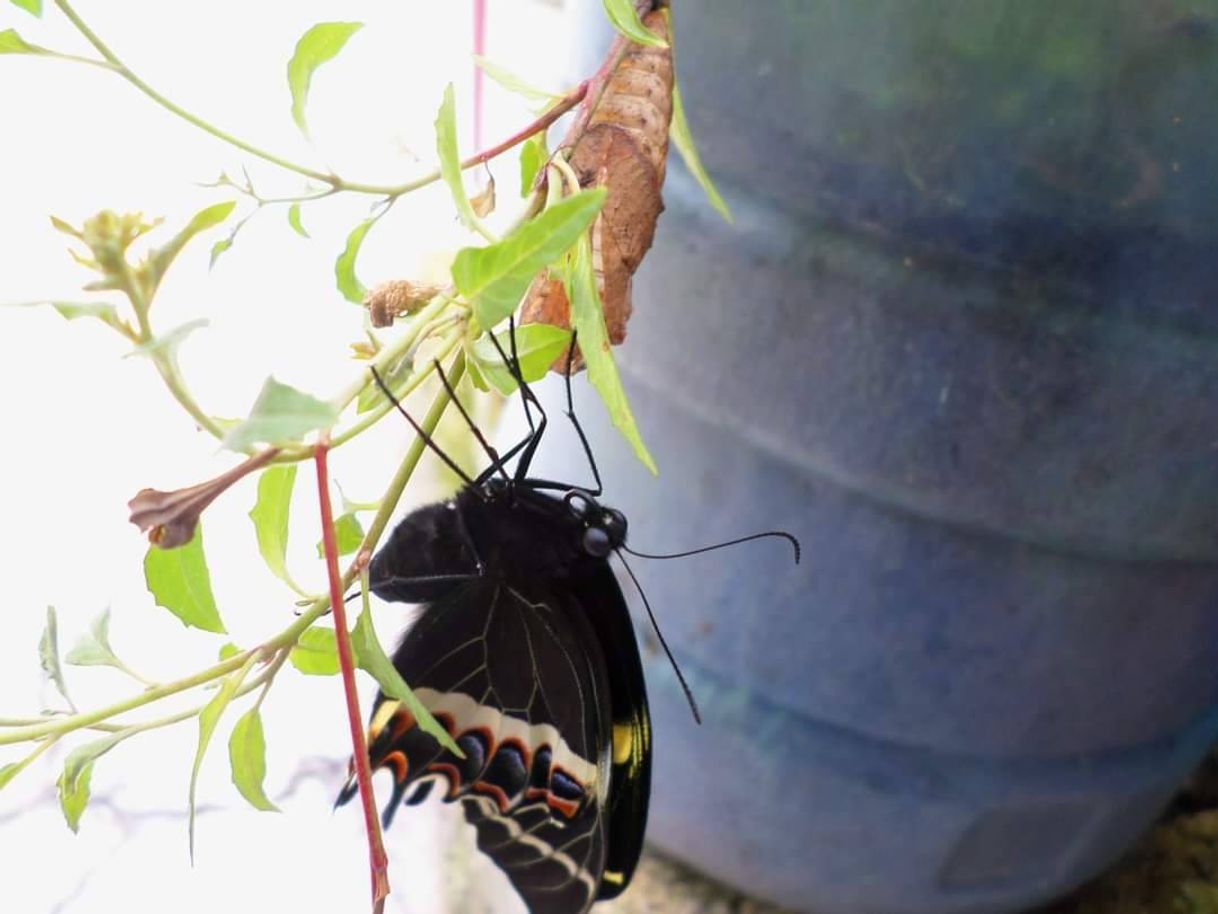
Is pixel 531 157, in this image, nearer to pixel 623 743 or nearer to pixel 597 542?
pixel 597 542

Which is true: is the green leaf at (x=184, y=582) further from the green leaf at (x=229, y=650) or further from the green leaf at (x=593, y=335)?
the green leaf at (x=593, y=335)

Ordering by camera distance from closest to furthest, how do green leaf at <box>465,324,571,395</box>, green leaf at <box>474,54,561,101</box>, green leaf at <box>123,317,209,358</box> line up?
green leaf at <box>123,317,209,358</box>
green leaf at <box>465,324,571,395</box>
green leaf at <box>474,54,561,101</box>

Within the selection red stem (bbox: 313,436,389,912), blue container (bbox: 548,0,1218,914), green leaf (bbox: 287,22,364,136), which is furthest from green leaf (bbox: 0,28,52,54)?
blue container (bbox: 548,0,1218,914)

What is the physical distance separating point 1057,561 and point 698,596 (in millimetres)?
259

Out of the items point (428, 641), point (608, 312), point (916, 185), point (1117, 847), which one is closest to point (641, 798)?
point (428, 641)

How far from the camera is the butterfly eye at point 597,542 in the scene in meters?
0.44

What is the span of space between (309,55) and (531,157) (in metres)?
0.12

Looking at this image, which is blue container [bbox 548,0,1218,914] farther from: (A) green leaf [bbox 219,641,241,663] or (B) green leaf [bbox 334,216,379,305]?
(A) green leaf [bbox 219,641,241,663]

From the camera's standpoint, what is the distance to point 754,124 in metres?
0.57

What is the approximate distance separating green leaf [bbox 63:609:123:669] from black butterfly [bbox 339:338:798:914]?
11 cm

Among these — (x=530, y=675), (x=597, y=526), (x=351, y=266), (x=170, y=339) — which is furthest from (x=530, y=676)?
(x=170, y=339)

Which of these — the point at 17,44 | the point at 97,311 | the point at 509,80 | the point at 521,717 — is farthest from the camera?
the point at 521,717

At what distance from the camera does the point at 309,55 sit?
357 millimetres

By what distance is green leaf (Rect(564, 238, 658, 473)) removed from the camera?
310 millimetres
